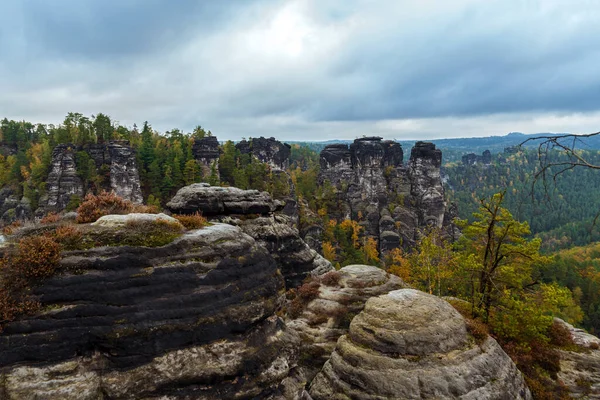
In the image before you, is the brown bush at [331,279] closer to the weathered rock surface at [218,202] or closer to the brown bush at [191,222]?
the weathered rock surface at [218,202]

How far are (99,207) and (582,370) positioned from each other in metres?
27.8

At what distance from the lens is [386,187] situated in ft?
398

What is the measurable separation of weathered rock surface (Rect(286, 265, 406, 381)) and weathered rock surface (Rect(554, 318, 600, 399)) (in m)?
10.5

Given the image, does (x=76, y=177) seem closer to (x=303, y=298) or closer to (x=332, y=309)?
(x=303, y=298)

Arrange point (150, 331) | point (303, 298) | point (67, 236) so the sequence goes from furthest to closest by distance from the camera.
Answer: point (303, 298) < point (67, 236) < point (150, 331)

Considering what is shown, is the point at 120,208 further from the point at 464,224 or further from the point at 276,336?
the point at 464,224

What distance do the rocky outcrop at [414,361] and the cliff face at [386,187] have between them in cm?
8233

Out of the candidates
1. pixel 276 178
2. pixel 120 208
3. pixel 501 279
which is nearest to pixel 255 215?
pixel 120 208

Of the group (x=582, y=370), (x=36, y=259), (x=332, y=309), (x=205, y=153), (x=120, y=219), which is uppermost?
(x=205, y=153)

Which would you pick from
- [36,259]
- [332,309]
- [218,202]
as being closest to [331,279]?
[332,309]

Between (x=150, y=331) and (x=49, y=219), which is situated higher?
(x=49, y=219)

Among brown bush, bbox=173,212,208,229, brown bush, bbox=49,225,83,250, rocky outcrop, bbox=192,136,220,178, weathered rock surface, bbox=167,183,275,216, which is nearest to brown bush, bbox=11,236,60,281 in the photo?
brown bush, bbox=49,225,83,250

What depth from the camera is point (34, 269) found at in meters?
11.1

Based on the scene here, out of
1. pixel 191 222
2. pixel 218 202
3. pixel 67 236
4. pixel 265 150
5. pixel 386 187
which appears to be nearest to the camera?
pixel 67 236
